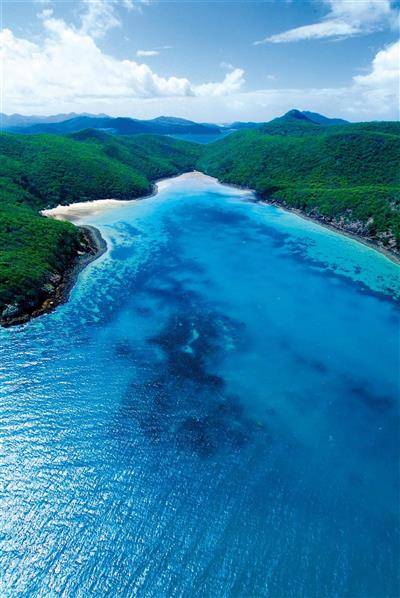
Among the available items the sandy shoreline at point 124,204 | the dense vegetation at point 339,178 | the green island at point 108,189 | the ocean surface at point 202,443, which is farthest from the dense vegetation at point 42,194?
the dense vegetation at point 339,178

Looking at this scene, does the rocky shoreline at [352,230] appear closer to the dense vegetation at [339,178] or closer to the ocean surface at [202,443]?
the dense vegetation at [339,178]

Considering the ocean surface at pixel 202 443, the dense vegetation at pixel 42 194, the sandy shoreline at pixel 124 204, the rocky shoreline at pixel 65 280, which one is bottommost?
the ocean surface at pixel 202 443

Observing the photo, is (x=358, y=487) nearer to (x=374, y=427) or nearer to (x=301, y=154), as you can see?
(x=374, y=427)

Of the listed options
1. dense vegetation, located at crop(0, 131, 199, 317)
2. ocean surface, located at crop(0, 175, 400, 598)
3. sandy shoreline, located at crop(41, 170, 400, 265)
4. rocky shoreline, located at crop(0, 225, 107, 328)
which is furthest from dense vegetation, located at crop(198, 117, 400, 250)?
rocky shoreline, located at crop(0, 225, 107, 328)

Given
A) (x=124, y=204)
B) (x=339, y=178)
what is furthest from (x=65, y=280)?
(x=339, y=178)

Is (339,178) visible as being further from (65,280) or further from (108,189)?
(65,280)
